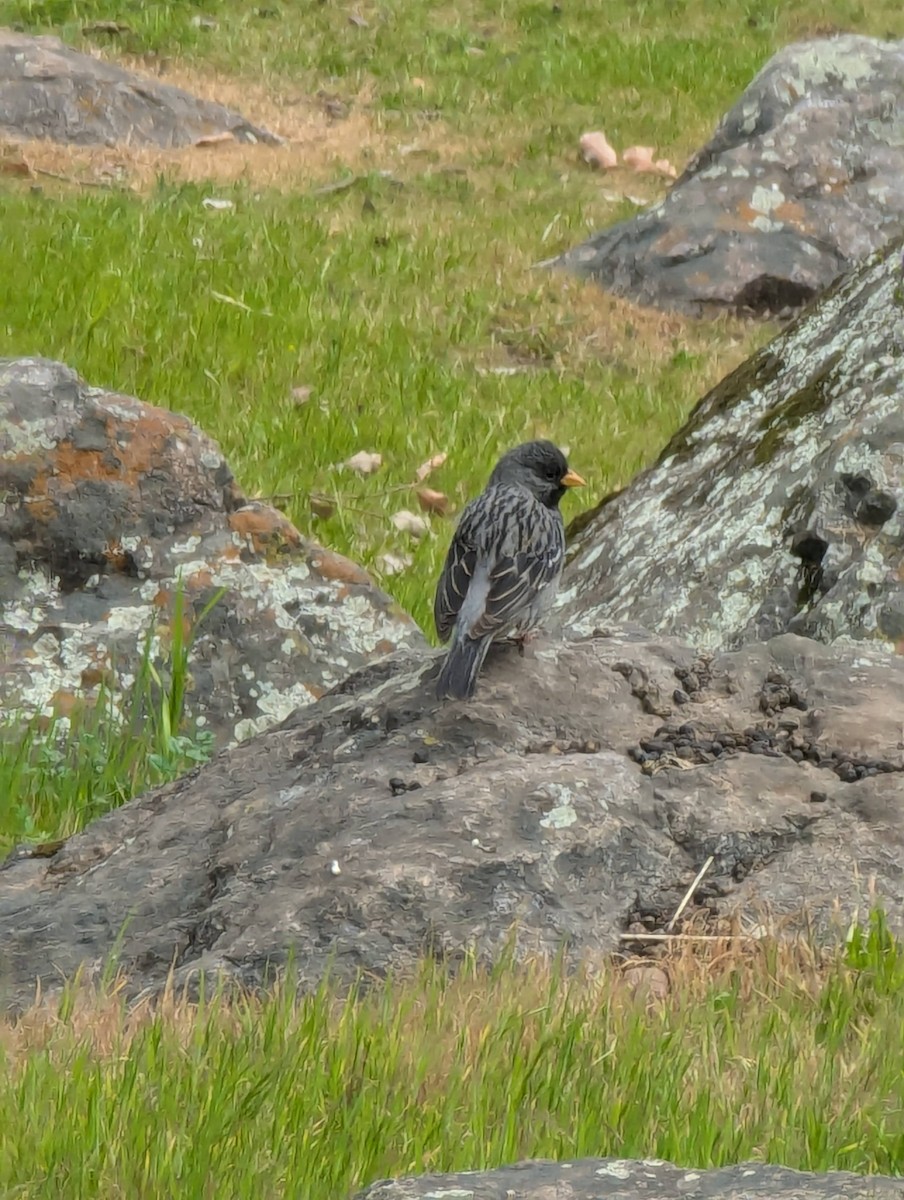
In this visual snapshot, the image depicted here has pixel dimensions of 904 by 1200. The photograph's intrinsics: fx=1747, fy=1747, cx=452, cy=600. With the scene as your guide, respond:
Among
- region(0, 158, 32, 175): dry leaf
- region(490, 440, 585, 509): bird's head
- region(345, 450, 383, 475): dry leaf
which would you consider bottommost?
region(0, 158, 32, 175): dry leaf

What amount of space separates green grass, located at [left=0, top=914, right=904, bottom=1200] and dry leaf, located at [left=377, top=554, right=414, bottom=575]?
4272mm

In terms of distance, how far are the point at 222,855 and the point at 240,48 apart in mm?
15052

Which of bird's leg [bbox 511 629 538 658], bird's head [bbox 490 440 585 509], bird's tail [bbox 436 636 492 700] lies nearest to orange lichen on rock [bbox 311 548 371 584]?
bird's head [bbox 490 440 585 509]

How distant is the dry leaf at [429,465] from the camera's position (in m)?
8.75

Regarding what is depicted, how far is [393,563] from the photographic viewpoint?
7789mm

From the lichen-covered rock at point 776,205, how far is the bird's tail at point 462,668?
786 cm

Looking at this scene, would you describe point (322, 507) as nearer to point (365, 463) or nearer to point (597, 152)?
point (365, 463)

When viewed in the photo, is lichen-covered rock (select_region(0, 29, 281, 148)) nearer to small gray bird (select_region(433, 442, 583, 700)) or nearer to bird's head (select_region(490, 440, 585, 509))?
bird's head (select_region(490, 440, 585, 509))

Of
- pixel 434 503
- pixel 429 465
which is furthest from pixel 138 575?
pixel 429 465

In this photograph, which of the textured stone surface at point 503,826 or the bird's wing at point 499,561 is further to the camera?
the bird's wing at point 499,561

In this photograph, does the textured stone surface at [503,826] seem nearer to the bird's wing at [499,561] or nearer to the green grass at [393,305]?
the bird's wing at [499,561]

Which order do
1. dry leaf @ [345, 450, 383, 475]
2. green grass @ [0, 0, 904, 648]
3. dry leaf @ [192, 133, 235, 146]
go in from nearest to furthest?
dry leaf @ [345, 450, 383, 475]
green grass @ [0, 0, 904, 648]
dry leaf @ [192, 133, 235, 146]

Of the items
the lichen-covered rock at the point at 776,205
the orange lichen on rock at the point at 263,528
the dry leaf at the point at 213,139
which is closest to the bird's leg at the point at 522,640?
the orange lichen on rock at the point at 263,528

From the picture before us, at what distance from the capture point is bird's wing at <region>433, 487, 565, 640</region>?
4605 millimetres
